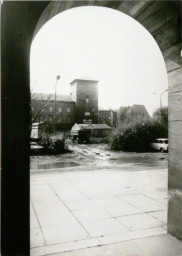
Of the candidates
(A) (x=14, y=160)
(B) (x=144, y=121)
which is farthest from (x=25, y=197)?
(B) (x=144, y=121)

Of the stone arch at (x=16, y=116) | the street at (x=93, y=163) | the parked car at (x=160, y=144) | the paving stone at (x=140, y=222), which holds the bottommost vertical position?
the street at (x=93, y=163)

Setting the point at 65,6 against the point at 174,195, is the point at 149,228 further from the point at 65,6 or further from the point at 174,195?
the point at 65,6

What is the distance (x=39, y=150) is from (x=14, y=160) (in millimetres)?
18866

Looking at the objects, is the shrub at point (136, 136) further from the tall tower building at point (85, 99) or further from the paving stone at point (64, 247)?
the tall tower building at point (85, 99)

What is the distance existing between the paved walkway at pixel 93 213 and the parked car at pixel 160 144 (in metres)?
16.9

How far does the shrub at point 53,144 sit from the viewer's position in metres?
21.9

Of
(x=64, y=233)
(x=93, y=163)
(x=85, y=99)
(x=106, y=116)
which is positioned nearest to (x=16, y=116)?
(x=64, y=233)

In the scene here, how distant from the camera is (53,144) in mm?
22250

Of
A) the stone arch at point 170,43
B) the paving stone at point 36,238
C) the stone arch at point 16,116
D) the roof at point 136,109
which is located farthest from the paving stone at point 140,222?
the roof at point 136,109

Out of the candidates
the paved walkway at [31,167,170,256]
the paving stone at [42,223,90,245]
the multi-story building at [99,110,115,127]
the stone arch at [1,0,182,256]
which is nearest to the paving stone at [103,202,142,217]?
the paved walkway at [31,167,170,256]

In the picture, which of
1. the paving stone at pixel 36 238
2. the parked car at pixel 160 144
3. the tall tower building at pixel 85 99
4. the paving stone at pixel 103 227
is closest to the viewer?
the paving stone at pixel 36 238

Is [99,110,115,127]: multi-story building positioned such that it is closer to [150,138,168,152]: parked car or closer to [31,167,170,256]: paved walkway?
[150,138,168,152]: parked car

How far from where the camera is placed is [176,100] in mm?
4051

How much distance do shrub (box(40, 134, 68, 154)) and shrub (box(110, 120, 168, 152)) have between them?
6.98 meters
